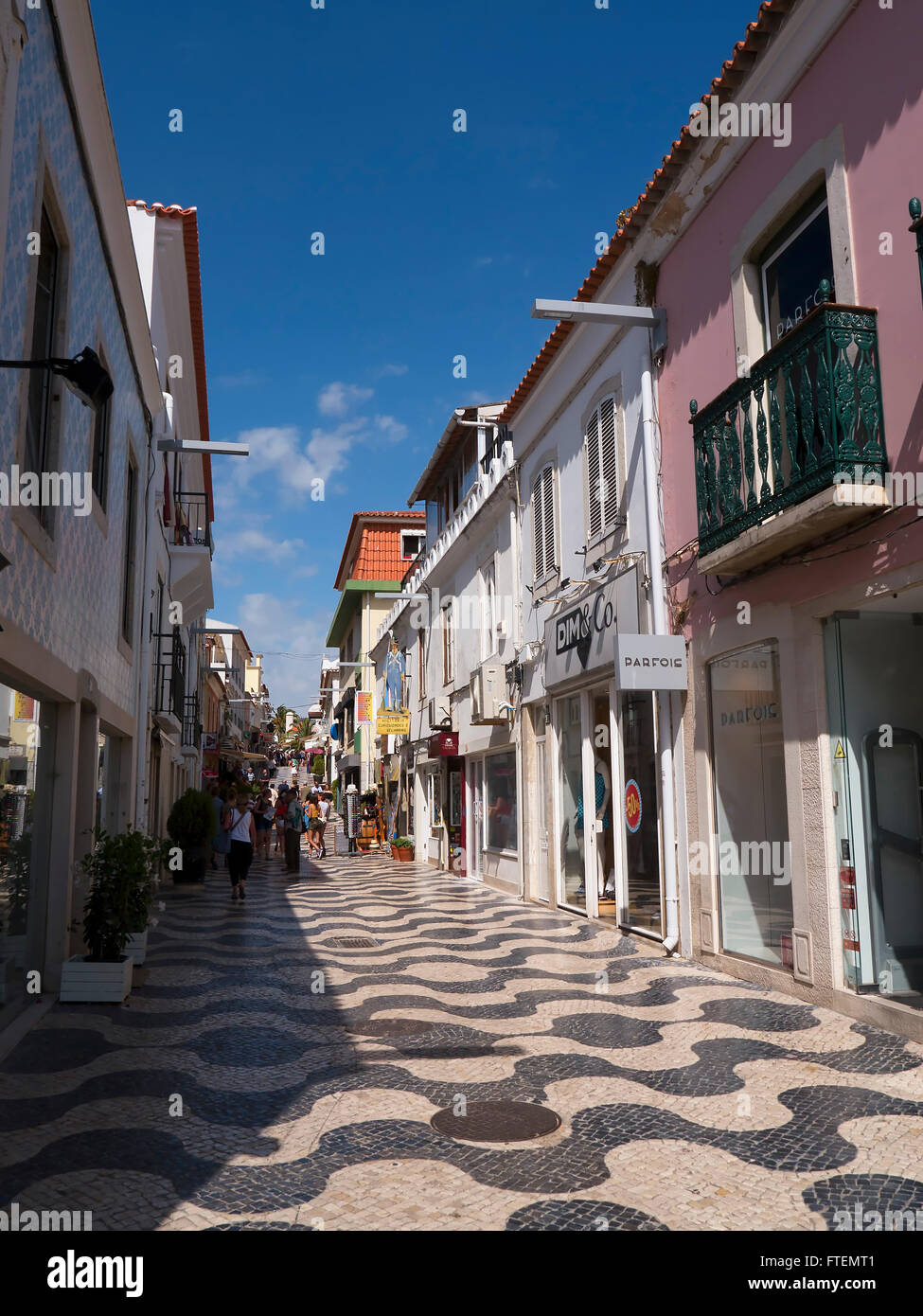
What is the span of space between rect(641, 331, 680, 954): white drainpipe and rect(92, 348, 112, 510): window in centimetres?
557

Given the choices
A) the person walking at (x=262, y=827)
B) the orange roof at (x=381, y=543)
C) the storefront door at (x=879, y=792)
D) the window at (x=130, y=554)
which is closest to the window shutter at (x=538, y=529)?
the window at (x=130, y=554)

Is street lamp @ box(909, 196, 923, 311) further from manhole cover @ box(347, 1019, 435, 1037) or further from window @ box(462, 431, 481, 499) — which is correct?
window @ box(462, 431, 481, 499)

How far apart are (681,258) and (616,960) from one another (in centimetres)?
722

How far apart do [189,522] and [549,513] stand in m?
12.7

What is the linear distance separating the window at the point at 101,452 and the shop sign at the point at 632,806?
6589 mm

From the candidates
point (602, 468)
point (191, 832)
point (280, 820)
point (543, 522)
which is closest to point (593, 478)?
point (602, 468)

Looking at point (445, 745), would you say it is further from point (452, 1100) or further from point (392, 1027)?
point (452, 1100)

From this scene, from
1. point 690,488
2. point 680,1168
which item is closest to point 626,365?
point 690,488

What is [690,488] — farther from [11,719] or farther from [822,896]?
[11,719]

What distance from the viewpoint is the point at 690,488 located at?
32.5 feet

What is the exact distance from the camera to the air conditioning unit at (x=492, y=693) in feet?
53.8

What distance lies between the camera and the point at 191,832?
18.2 m

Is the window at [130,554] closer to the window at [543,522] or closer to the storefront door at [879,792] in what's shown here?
the window at [543,522]

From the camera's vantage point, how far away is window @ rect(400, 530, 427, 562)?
3791cm
